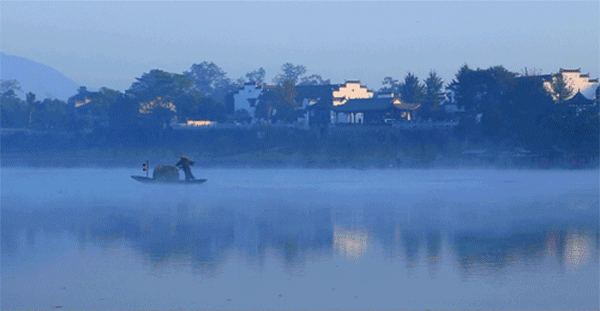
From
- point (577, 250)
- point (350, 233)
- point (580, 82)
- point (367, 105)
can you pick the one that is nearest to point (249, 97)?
point (367, 105)

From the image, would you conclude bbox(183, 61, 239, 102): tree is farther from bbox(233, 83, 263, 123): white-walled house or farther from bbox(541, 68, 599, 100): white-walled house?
bbox(541, 68, 599, 100): white-walled house

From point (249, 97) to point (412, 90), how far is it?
76.8ft

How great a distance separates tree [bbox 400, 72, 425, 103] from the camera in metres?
67.6

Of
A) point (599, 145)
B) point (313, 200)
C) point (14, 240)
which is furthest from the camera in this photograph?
point (599, 145)

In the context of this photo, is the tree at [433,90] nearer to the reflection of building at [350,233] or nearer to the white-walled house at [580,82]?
the white-walled house at [580,82]

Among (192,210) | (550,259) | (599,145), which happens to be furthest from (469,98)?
(550,259)

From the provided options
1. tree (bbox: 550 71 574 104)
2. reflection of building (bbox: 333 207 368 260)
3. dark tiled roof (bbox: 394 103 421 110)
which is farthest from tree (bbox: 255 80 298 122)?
reflection of building (bbox: 333 207 368 260)

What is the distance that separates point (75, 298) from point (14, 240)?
6.27 metres

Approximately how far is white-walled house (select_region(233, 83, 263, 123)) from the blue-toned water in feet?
183

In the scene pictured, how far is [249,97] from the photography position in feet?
281

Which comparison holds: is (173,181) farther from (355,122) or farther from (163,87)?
(163,87)

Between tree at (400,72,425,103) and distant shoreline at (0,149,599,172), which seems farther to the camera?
tree at (400,72,425,103)

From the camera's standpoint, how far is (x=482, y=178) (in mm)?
38656

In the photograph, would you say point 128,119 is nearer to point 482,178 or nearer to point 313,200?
point 482,178
